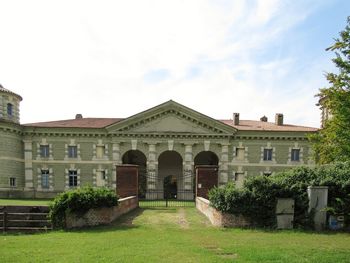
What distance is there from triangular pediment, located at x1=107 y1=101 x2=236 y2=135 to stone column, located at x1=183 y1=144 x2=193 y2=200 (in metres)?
2.17

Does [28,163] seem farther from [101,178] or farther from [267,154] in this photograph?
[267,154]

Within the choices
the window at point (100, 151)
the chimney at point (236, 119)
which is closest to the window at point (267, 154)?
the chimney at point (236, 119)

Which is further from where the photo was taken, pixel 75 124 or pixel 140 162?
pixel 140 162

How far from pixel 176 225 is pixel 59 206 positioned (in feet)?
17.3

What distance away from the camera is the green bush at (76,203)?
13.0m

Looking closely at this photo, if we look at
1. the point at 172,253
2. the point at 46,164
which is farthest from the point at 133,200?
the point at 46,164

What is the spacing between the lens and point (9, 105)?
31578 millimetres

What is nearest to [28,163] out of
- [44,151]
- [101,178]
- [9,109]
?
[44,151]

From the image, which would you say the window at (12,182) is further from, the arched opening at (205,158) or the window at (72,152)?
the arched opening at (205,158)

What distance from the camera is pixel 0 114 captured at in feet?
100

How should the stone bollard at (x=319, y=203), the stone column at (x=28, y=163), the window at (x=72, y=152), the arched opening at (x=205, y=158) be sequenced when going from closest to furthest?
the stone bollard at (x=319, y=203) < the stone column at (x=28, y=163) < the window at (x=72, y=152) < the arched opening at (x=205, y=158)

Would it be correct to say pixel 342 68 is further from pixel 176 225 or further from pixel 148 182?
pixel 148 182

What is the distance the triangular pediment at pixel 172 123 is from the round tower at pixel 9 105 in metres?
10.7

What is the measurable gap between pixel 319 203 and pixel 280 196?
1.54 m
